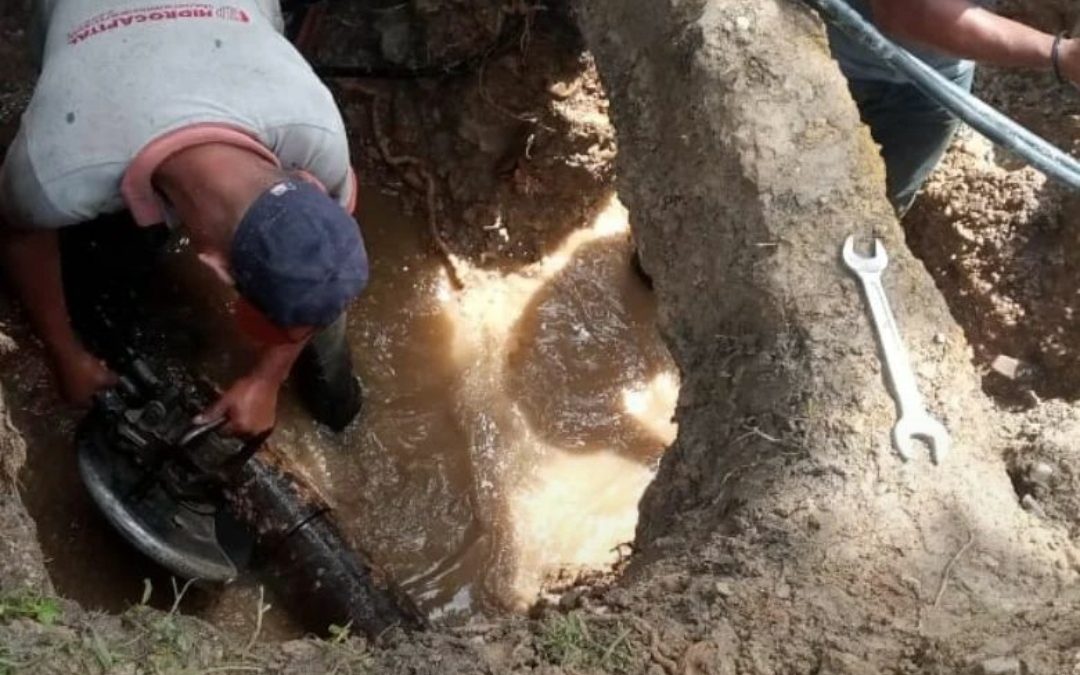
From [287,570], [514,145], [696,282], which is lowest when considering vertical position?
[287,570]

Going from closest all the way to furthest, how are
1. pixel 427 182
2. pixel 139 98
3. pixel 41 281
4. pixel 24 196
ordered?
pixel 139 98 → pixel 24 196 → pixel 41 281 → pixel 427 182

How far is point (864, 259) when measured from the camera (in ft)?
6.13

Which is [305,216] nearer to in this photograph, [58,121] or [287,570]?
[58,121]

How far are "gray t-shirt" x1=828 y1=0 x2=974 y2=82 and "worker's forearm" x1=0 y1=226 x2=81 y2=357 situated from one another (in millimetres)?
1600

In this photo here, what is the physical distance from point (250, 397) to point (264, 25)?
746 mm

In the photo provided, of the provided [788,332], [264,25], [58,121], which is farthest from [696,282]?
[58,121]

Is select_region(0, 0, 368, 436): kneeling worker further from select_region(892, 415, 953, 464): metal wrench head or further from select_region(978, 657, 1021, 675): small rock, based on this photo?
select_region(978, 657, 1021, 675): small rock

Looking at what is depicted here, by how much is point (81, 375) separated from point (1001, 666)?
1772mm

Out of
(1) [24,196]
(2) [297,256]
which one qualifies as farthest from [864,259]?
(1) [24,196]

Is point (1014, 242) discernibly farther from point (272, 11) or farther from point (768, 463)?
point (272, 11)

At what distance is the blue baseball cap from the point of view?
5.65ft

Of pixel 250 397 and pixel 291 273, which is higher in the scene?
pixel 291 273

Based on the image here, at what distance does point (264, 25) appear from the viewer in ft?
6.79

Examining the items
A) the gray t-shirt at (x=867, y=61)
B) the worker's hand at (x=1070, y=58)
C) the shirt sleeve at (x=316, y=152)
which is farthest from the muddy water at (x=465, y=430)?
the worker's hand at (x=1070, y=58)
